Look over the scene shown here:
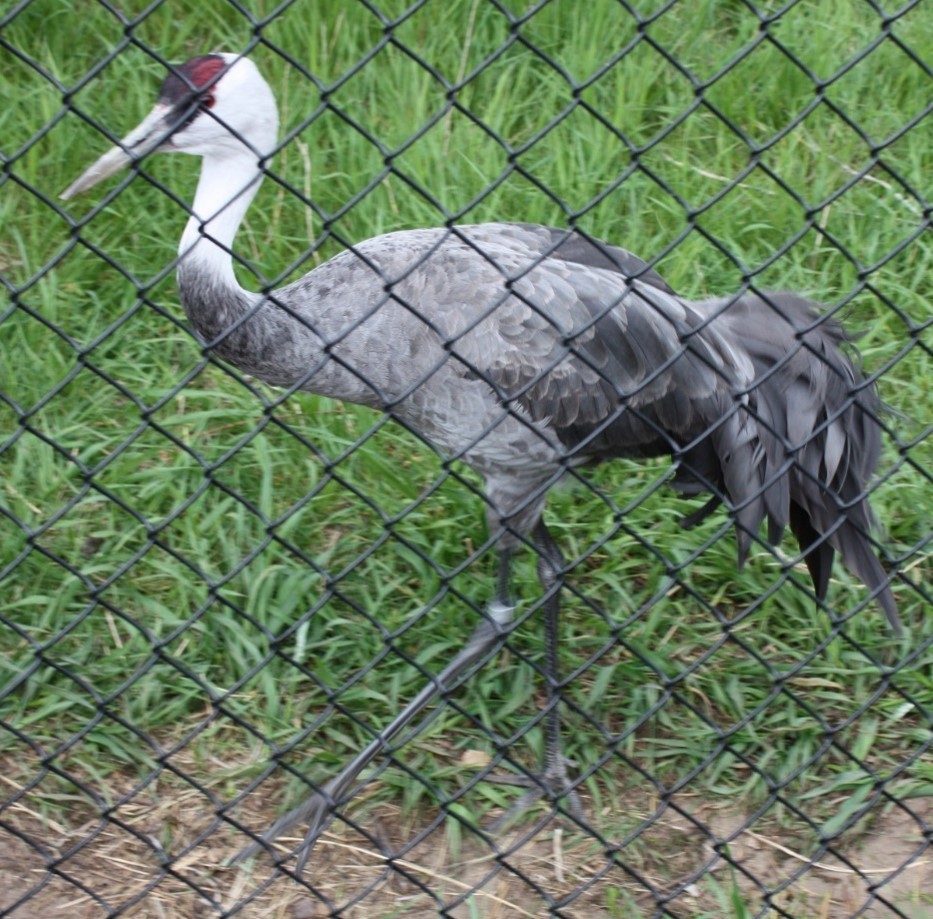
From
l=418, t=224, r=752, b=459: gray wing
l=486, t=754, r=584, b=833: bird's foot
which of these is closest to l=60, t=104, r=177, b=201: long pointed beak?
l=418, t=224, r=752, b=459: gray wing

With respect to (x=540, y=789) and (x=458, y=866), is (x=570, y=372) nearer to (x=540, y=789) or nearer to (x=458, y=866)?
(x=540, y=789)

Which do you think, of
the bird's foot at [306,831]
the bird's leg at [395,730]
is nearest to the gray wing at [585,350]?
the bird's leg at [395,730]

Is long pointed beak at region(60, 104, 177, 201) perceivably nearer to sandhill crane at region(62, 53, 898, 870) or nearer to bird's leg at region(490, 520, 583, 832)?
sandhill crane at region(62, 53, 898, 870)

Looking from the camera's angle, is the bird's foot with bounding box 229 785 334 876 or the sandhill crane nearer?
the bird's foot with bounding box 229 785 334 876

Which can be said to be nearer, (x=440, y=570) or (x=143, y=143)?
(x=440, y=570)

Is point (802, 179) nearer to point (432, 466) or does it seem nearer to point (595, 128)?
point (595, 128)

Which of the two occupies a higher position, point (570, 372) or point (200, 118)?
point (200, 118)

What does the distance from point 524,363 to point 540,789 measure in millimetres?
946

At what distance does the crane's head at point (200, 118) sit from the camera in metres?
2.89

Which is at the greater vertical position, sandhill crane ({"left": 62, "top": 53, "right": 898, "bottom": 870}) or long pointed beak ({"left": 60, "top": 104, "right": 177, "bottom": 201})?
long pointed beak ({"left": 60, "top": 104, "right": 177, "bottom": 201})

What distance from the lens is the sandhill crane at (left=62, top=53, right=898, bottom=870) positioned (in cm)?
292

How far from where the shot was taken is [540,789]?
296 centimetres

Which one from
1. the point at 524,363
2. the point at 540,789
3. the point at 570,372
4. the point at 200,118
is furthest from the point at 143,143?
the point at 540,789

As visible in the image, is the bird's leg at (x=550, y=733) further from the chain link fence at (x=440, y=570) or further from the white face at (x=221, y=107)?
the white face at (x=221, y=107)
